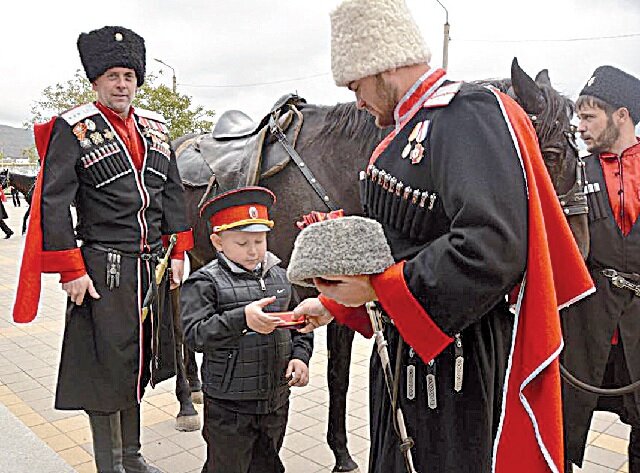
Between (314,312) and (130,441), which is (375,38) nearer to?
(314,312)

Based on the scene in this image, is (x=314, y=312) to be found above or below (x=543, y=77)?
below

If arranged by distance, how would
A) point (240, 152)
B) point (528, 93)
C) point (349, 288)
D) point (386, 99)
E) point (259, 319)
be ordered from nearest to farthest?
point (349, 288) < point (386, 99) < point (259, 319) < point (528, 93) < point (240, 152)

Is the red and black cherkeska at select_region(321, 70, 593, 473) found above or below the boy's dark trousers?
above

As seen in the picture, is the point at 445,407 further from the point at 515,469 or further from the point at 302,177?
the point at 302,177

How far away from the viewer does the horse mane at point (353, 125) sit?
122 inches

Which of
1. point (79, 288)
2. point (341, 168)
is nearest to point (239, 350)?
point (79, 288)

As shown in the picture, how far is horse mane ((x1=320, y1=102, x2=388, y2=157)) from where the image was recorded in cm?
311

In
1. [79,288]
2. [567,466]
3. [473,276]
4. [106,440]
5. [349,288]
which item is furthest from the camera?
[106,440]

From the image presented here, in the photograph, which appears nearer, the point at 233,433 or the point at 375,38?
the point at 375,38

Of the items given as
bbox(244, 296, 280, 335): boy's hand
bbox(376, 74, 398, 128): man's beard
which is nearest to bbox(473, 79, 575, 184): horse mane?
bbox(376, 74, 398, 128): man's beard

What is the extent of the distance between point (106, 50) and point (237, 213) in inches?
44.7

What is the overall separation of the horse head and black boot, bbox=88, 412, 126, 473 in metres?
2.42

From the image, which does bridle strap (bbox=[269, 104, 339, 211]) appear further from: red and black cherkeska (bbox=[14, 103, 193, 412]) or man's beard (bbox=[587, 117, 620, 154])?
man's beard (bbox=[587, 117, 620, 154])

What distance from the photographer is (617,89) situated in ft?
9.32
